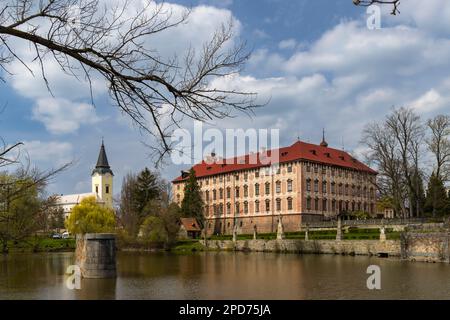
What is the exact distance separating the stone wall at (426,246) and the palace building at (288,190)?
23667 mm

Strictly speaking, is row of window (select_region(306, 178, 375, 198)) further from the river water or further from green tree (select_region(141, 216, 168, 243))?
the river water

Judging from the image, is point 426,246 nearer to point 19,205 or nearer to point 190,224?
point 19,205

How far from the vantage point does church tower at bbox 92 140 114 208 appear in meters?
99.2

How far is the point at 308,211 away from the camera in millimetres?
58969

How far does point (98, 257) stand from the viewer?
22.4 meters

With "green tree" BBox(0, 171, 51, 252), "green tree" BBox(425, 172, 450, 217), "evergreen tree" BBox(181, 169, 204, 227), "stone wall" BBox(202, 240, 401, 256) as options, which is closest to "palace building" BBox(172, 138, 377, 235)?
"evergreen tree" BBox(181, 169, 204, 227)

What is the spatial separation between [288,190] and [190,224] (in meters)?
14.1

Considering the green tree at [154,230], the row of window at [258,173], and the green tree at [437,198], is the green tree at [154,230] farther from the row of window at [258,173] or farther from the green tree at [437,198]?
the green tree at [437,198]

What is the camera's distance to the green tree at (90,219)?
5466 centimetres
